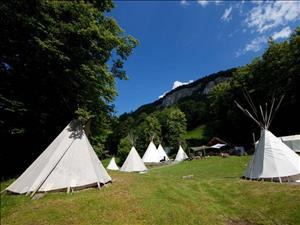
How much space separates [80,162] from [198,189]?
6147 millimetres

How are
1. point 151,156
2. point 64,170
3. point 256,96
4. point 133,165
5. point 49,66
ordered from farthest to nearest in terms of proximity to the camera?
point 256,96, point 151,156, point 133,165, point 49,66, point 64,170

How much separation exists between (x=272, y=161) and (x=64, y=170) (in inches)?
428

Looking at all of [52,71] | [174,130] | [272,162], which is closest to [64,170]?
[52,71]

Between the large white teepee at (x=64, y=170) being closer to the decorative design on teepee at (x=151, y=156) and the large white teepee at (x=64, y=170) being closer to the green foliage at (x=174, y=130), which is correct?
the decorative design on teepee at (x=151, y=156)

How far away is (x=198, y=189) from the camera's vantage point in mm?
12859

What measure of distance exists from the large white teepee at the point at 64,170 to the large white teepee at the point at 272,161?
8.34m

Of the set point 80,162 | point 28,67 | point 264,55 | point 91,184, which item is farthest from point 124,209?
point 264,55

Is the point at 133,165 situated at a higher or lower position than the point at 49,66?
lower

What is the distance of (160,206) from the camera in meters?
9.73

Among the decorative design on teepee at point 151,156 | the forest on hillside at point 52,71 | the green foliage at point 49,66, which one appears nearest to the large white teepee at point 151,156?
the decorative design on teepee at point 151,156

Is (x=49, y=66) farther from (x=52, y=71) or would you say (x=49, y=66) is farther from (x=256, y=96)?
(x=256, y=96)

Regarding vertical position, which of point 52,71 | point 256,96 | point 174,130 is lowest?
point 52,71

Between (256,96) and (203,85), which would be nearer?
(256,96)

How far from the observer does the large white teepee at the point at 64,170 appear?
11.6m
